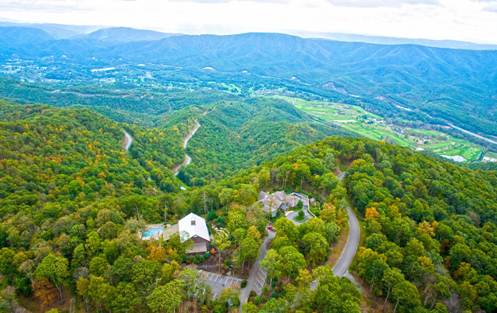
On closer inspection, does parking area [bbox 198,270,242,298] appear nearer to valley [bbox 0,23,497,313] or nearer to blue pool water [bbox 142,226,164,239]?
valley [bbox 0,23,497,313]

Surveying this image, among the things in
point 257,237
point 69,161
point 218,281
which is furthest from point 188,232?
point 69,161

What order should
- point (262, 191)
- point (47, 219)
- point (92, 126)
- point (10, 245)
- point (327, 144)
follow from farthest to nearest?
point (92, 126)
point (327, 144)
point (262, 191)
point (47, 219)
point (10, 245)

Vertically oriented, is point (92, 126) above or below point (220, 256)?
below

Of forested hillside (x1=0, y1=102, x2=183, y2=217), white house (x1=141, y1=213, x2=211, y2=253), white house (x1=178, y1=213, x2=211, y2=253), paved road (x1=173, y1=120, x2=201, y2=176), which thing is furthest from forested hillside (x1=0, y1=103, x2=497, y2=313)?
paved road (x1=173, y1=120, x2=201, y2=176)

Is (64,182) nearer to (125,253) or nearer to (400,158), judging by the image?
(125,253)

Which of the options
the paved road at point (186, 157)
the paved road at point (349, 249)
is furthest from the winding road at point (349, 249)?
Result: the paved road at point (186, 157)

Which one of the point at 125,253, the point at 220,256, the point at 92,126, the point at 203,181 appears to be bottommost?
the point at 203,181

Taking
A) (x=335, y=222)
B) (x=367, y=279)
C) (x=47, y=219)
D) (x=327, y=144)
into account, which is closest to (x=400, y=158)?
(x=327, y=144)
